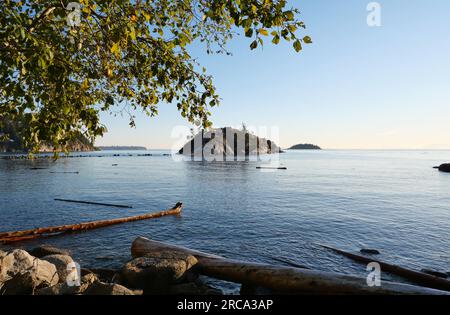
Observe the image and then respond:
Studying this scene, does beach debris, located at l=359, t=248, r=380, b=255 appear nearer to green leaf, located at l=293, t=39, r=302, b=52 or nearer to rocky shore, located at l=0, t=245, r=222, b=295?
rocky shore, located at l=0, t=245, r=222, b=295

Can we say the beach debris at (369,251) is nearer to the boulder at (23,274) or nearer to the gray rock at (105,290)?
the gray rock at (105,290)

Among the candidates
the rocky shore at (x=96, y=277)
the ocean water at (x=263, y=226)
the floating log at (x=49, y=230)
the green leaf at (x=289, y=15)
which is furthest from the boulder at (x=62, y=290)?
the floating log at (x=49, y=230)

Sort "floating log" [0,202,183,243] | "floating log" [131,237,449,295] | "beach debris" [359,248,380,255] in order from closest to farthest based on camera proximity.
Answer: "floating log" [131,237,449,295] < "beach debris" [359,248,380,255] < "floating log" [0,202,183,243]

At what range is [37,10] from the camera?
6.67 meters

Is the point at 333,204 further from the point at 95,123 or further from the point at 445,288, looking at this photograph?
the point at 95,123

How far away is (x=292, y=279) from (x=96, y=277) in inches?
279

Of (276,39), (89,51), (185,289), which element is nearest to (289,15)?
(276,39)

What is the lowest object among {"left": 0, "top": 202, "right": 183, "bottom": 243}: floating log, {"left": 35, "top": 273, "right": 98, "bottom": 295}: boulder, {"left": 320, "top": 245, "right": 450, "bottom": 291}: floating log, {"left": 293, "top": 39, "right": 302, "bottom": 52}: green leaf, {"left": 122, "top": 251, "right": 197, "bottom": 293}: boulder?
{"left": 320, "top": 245, "right": 450, "bottom": 291}: floating log

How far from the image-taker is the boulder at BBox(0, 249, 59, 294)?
929 cm

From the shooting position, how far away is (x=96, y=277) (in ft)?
35.9

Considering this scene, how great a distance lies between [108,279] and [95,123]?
9.00 meters

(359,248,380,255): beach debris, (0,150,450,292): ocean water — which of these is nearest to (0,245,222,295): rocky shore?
(0,150,450,292): ocean water
